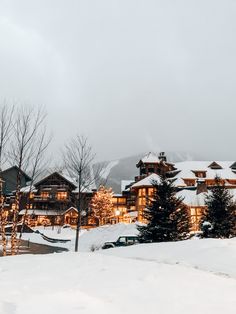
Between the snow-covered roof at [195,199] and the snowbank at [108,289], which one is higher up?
the snow-covered roof at [195,199]

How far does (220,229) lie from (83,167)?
1014 centimetres

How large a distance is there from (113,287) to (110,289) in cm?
16

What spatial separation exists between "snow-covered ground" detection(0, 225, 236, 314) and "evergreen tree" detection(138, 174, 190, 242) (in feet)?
33.9

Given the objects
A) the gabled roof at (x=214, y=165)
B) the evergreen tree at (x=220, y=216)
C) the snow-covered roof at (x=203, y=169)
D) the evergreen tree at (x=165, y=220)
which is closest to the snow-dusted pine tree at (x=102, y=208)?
the snow-covered roof at (x=203, y=169)

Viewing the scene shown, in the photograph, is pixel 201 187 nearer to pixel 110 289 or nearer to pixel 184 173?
pixel 184 173

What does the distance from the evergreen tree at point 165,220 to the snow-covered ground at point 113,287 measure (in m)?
10.3

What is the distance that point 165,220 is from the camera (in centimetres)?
2036

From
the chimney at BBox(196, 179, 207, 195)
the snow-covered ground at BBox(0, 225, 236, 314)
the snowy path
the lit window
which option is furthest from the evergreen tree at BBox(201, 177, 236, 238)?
the lit window

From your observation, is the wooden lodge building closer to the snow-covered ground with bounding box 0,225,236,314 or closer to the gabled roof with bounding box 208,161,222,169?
the gabled roof with bounding box 208,161,222,169

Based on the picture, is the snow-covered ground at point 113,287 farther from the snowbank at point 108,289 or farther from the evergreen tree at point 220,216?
the evergreen tree at point 220,216

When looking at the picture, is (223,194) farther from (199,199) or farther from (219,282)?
(199,199)

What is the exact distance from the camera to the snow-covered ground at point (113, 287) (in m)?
5.04

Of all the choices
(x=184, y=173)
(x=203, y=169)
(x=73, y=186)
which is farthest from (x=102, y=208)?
(x=203, y=169)

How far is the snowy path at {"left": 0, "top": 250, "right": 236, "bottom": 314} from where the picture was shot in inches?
198
